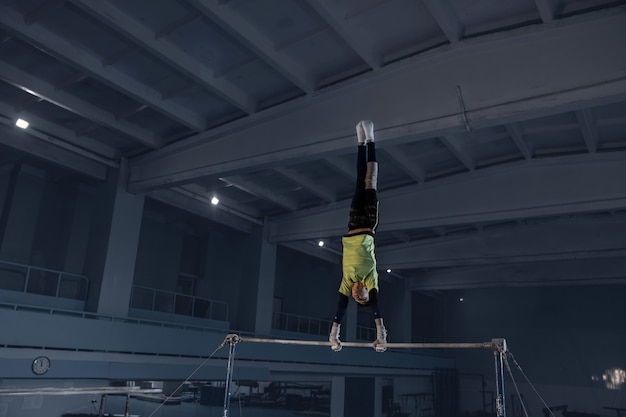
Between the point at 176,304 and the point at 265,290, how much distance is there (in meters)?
3.74

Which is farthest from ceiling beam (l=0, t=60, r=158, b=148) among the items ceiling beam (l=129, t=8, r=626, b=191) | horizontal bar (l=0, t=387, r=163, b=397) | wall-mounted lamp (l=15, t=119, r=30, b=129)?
horizontal bar (l=0, t=387, r=163, b=397)

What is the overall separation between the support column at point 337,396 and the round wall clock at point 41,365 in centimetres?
1338

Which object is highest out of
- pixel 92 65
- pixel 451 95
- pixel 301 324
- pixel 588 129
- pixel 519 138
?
pixel 519 138

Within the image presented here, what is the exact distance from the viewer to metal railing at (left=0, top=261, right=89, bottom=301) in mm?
12992

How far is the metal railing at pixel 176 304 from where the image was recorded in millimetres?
17000

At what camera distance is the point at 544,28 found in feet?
26.9

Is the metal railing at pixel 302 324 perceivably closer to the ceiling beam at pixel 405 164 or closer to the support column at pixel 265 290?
the support column at pixel 265 290

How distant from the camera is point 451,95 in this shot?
29.4 ft

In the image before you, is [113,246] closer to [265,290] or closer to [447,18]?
[265,290]

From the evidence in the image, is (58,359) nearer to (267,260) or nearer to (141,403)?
(267,260)

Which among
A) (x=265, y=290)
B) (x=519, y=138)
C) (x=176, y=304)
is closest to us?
(x=519, y=138)

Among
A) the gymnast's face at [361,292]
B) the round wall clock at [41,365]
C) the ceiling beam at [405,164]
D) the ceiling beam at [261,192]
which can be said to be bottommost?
the round wall clock at [41,365]

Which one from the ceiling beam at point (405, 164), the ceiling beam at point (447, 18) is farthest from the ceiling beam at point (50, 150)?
the ceiling beam at point (447, 18)

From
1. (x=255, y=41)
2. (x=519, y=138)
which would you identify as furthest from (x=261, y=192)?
(x=519, y=138)
